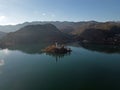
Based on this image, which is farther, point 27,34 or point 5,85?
point 27,34

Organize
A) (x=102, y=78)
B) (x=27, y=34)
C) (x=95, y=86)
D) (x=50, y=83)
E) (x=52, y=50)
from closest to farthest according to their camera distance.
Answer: (x=95, y=86)
(x=50, y=83)
(x=102, y=78)
(x=52, y=50)
(x=27, y=34)

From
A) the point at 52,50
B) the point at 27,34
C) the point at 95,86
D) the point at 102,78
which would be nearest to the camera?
the point at 95,86

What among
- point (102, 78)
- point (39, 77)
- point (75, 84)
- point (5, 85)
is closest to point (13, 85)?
point (5, 85)

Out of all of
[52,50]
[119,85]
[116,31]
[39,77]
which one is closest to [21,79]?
[39,77]

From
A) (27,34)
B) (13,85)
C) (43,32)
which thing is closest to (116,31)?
(43,32)

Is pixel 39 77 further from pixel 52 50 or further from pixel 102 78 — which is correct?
pixel 52 50

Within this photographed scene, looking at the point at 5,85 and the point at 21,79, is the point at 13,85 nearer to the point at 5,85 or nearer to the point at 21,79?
the point at 5,85

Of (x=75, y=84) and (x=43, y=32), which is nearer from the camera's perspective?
(x=75, y=84)

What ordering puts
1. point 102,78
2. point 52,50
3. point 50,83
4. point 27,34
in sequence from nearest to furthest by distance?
point 50,83, point 102,78, point 52,50, point 27,34

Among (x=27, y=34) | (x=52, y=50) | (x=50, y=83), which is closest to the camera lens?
(x=50, y=83)
